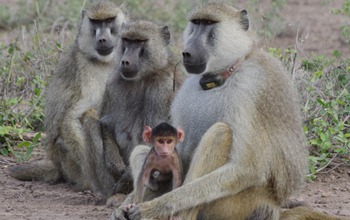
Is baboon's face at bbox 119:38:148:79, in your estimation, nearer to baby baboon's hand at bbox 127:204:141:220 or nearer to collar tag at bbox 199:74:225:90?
collar tag at bbox 199:74:225:90

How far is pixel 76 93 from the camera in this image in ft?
27.6

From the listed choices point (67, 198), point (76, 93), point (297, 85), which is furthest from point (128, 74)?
point (297, 85)

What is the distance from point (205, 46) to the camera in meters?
6.39

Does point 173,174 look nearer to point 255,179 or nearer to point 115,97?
point 255,179

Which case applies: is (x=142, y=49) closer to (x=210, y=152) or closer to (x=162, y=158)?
(x=162, y=158)

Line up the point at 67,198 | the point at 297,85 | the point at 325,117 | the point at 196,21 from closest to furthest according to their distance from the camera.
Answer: the point at 196,21, the point at 67,198, the point at 325,117, the point at 297,85

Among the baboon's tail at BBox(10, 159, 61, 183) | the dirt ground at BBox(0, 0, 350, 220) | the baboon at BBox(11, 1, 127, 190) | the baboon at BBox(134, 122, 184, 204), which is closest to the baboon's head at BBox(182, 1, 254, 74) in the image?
the baboon at BBox(134, 122, 184, 204)

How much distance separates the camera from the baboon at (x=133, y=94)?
7.36m

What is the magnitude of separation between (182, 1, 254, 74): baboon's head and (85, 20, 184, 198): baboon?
0.92m

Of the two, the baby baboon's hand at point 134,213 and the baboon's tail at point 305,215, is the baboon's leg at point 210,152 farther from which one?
the baboon's tail at point 305,215

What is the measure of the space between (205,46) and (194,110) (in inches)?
16.4

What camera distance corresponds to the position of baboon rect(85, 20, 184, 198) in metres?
7.36

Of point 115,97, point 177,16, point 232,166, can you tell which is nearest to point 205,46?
point 232,166

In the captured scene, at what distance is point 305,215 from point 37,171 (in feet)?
8.95
